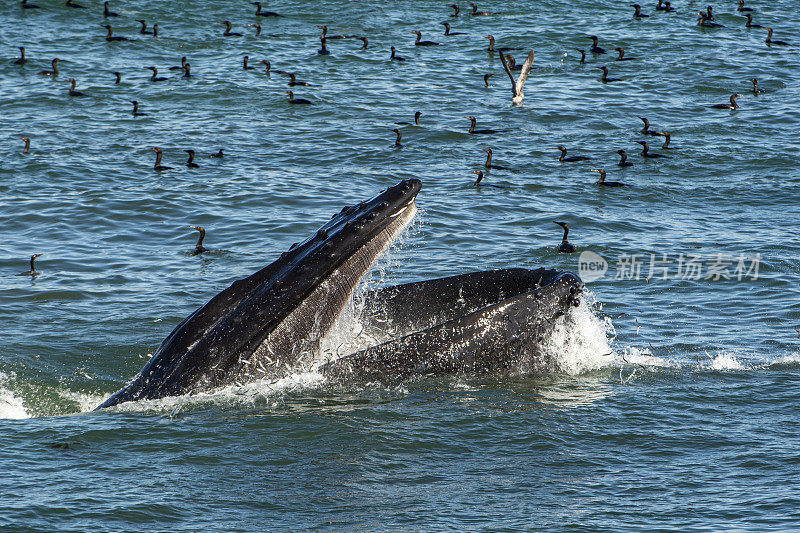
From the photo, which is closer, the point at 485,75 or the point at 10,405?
the point at 10,405

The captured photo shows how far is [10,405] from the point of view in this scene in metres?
8.74

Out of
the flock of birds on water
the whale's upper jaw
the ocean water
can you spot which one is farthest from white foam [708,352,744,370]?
the flock of birds on water

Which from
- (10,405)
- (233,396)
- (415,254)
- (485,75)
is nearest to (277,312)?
(233,396)

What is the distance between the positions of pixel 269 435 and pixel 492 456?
5.24ft

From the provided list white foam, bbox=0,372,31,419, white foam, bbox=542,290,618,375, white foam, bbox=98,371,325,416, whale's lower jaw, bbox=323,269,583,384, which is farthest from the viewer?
white foam, bbox=0,372,31,419

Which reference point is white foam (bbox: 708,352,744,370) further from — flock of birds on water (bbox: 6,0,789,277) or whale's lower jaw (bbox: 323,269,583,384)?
flock of birds on water (bbox: 6,0,789,277)

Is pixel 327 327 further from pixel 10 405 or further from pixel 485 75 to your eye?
pixel 485 75

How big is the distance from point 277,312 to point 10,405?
3468 mm

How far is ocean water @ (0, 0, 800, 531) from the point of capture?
6496 mm

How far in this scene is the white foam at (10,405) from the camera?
8.51 m

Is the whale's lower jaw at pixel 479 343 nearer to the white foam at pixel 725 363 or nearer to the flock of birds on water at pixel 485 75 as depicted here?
the white foam at pixel 725 363

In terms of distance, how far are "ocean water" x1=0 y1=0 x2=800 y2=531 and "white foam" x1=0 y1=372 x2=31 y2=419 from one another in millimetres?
31

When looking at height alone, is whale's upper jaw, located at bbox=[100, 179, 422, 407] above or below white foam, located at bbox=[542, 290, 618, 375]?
above

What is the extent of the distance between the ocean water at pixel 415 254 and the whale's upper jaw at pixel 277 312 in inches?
10.4
